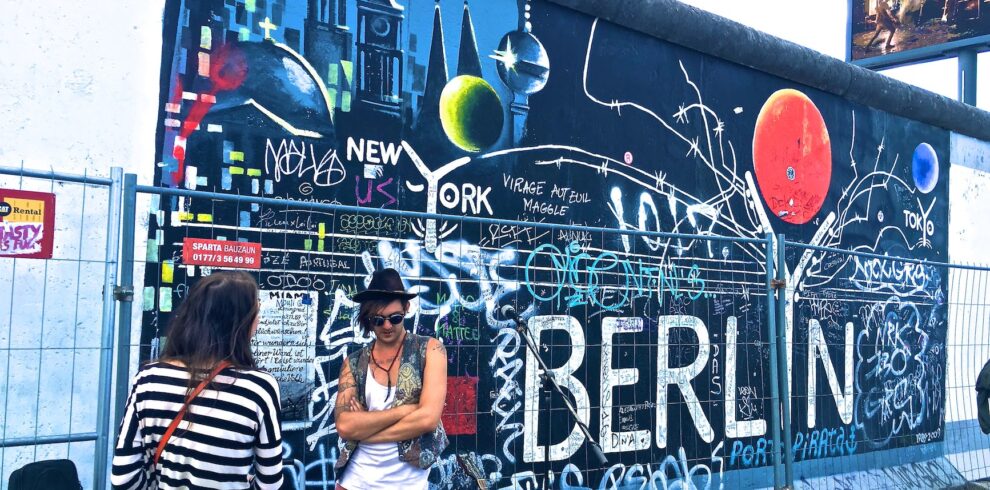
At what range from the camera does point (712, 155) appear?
28.3 feet

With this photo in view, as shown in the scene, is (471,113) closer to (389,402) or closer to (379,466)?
(389,402)

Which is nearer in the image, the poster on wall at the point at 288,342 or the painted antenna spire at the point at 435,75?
the poster on wall at the point at 288,342

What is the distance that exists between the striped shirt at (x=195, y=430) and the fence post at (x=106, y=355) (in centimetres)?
94

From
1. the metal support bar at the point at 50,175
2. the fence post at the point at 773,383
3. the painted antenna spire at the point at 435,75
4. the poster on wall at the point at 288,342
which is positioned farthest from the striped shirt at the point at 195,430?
the fence post at the point at 773,383

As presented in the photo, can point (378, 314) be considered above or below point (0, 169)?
below

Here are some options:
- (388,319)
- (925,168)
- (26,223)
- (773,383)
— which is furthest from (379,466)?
(925,168)

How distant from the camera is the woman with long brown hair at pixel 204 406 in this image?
321 centimetres

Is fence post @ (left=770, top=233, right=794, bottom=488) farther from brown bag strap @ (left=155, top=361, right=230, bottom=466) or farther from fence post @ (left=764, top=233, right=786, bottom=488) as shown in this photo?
brown bag strap @ (left=155, top=361, right=230, bottom=466)

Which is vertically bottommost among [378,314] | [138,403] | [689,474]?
[689,474]

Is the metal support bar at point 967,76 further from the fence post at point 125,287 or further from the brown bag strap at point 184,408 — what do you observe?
the brown bag strap at point 184,408

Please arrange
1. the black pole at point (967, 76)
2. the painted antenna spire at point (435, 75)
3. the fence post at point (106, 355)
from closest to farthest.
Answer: the fence post at point (106, 355), the painted antenna spire at point (435, 75), the black pole at point (967, 76)

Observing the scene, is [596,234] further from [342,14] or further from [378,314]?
[378,314]

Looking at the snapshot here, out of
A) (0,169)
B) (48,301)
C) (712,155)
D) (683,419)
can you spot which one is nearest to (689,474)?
(683,419)

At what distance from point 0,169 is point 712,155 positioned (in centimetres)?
605
